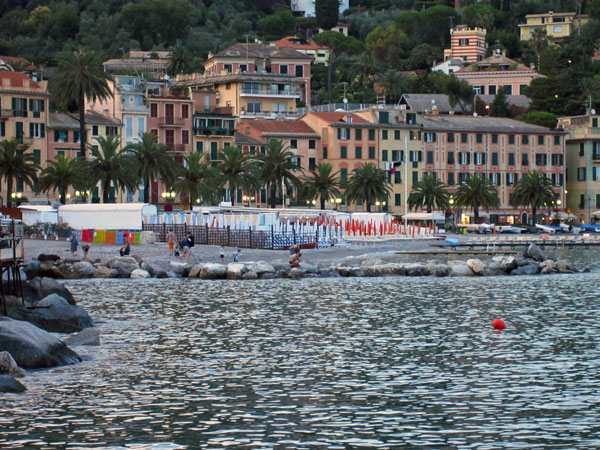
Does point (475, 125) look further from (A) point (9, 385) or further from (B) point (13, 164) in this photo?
(A) point (9, 385)

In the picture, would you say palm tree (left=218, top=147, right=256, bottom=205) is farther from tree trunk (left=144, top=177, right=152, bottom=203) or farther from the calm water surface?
the calm water surface

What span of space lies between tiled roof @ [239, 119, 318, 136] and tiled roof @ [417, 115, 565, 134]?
42.8 ft

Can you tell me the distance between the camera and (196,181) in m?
98.2

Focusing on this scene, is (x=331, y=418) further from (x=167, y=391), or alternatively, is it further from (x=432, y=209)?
(x=432, y=209)

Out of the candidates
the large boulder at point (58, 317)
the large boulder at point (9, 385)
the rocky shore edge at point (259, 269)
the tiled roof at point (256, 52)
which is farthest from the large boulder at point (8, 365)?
the tiled roof at point (256, 52)

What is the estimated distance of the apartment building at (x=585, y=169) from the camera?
437 ft

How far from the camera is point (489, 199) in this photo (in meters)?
121

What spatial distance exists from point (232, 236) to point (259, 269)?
18.4 m

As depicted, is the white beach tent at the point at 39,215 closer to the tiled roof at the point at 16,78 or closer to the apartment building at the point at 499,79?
the tiled roof at the point at 16,78

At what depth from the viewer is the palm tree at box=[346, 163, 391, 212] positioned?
11200cm

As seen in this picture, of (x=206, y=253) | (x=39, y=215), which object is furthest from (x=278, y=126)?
(x=206, y=253)

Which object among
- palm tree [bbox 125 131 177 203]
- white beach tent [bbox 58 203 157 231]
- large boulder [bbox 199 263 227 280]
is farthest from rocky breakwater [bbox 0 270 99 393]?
palm tree [bbox 125 131 177 203]

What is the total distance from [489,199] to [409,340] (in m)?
86.4

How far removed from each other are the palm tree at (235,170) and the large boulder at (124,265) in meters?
37.6
